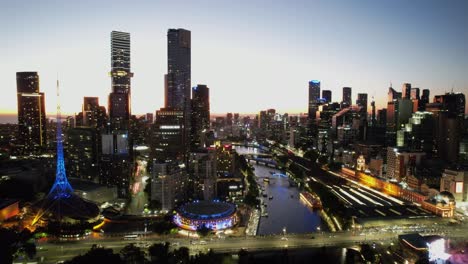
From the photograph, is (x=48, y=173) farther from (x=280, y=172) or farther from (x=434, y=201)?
(x=434, y=201)

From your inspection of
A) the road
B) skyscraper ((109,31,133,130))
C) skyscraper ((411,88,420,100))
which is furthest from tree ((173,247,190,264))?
skyscraper ((411,88,420,100))

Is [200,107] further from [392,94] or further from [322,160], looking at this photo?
[392,94]

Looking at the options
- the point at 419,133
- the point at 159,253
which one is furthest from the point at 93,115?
the point at 419,133

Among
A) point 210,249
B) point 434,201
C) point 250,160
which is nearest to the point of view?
point 210,249

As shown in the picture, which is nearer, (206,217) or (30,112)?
(206,217)

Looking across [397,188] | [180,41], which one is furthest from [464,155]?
[180,41]

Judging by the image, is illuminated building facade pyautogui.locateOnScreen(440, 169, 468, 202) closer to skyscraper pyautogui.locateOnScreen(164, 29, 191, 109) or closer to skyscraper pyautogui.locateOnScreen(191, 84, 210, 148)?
skyscraper pyautogui.locateOnScreen(191, 84, 210, 148)
